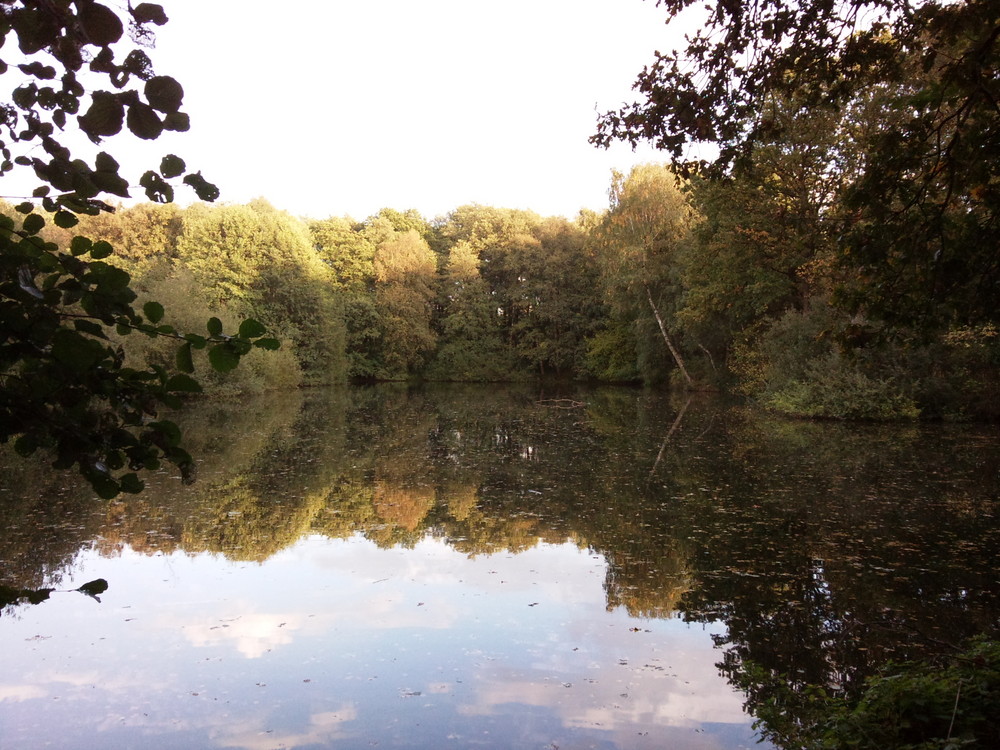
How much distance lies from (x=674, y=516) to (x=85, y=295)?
840 centimetres

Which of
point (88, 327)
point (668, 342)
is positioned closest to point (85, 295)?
point (88, 327)

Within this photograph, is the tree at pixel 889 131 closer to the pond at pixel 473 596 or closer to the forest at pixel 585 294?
the forest at pixel 585 294

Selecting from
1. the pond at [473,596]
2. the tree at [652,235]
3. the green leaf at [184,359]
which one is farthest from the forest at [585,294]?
the green leaf at [184,359]

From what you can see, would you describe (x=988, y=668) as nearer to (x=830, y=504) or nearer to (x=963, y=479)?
(x=830, y=504)

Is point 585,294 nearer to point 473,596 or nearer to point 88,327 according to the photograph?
point 473,596

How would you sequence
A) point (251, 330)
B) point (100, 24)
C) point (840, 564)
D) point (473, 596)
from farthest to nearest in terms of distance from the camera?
point (840, 564) < point (473, 596) < point (251, 330) < point (100, 24)

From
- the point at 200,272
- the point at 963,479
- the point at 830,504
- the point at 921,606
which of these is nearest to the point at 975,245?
the point at 921,606

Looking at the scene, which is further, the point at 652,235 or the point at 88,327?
the point at 652,235

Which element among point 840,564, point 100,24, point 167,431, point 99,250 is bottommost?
→ point 840,564

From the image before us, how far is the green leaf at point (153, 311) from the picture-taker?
73.0 inches

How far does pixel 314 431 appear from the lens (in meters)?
19.7

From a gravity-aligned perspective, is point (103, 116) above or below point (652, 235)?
below

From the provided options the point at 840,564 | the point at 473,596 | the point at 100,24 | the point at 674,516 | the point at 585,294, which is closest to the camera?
the point at 100,24

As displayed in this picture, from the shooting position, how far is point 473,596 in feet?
21.7
